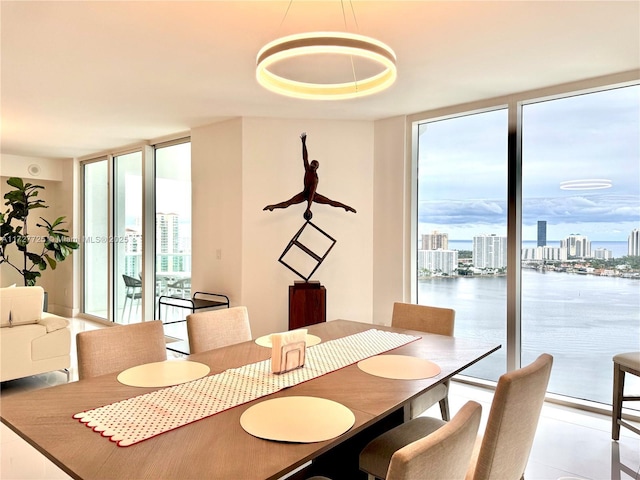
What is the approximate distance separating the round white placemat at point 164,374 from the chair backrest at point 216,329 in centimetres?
44

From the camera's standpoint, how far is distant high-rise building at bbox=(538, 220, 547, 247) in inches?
141

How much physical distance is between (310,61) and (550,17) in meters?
1.41

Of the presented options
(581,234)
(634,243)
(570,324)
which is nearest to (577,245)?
(581,234)

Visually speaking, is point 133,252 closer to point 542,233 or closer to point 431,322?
point 431,322

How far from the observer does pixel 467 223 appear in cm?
402

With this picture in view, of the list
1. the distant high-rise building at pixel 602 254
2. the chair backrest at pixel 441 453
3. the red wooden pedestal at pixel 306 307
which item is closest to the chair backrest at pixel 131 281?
the red wooden pedestal at pixel 306 307

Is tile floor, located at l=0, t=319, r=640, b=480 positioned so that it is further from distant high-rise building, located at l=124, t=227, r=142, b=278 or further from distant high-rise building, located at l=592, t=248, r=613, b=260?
distant high-rise building, located at l=124, t=227, r=142, b=278

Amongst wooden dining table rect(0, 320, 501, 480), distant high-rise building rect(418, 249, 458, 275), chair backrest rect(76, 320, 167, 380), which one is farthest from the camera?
distant high-rise building rect(418, 249, 458, 275)

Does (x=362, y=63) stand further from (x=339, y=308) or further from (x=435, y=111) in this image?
(x=339, y=308)

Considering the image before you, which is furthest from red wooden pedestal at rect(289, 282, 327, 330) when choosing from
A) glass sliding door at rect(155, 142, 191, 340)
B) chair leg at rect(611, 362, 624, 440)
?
chair leg at rect(611, 362, 624, 440)

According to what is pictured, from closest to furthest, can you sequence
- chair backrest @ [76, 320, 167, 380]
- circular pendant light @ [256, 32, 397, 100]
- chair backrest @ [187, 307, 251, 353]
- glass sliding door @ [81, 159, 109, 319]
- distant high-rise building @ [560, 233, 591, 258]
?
circular pendant light @ [256, 32, 397, 100]
chair backrest @ [76, 320, 167, 380]
chair backrest @ [187, 307, 251, 353]
distant high-rise building @ [560, 233, 591, 258]
glass sliding door @ [81, 159, 109, 319]

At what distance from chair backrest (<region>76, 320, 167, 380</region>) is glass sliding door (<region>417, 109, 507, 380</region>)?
2.74m

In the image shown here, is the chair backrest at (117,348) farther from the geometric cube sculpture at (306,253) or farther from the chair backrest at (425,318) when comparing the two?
the geometric cube sculpture at (306,253)

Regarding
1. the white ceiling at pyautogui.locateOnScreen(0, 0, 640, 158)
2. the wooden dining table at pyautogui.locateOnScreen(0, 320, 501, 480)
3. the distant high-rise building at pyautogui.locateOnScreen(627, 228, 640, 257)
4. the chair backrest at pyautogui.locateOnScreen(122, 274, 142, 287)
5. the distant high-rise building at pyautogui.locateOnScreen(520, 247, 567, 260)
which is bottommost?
the chair backrest at pyautogui.locateOnScreen(122, 274, 142, 287)
